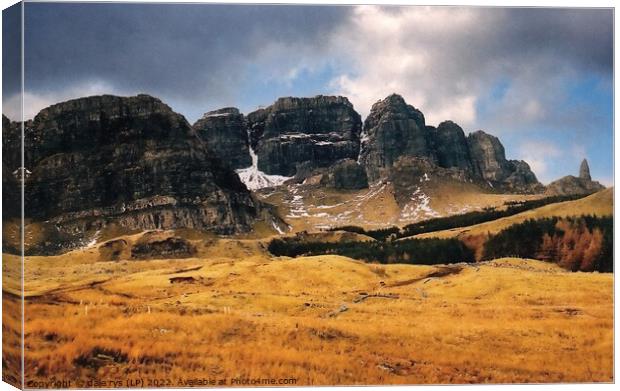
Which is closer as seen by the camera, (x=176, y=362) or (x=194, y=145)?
(x=176, y=362)

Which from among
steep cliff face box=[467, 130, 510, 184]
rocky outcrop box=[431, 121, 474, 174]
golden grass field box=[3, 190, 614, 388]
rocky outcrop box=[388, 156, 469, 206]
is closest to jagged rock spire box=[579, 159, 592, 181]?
golden grass field box=[3, 190, 614, 388]

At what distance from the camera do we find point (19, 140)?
882 inches

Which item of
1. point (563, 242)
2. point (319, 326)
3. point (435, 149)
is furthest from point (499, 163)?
point (319, 326)

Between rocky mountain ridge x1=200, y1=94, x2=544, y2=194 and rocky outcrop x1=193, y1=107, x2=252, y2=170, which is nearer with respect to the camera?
rocky outcrop x1=193, y1=107, x2=252, y2=170

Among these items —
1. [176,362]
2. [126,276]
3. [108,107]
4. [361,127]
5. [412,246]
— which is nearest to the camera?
[176,362]

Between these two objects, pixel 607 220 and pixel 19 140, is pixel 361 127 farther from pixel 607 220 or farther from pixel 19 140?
pixel 19 140

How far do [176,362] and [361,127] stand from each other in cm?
3084

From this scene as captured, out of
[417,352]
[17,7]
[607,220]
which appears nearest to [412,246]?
[607,220]

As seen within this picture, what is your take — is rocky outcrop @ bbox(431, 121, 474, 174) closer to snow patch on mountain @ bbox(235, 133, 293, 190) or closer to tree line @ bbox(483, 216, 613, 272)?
tree line @ bbox(483, 216, 613, 272)

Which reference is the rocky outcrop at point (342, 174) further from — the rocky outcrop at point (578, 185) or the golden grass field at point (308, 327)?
the golden grass field at point (308, 327)

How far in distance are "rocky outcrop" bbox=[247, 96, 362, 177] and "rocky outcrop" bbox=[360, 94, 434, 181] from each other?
1.39 m

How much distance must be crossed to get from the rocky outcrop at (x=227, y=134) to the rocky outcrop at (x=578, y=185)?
60.4 feet

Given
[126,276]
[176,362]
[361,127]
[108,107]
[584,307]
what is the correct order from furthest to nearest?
1. [361,127]
2. [108,107]
3. [126,276]
4. [584,307]
5. [176,362]

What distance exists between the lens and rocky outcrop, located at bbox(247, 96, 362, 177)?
3809 centimetres
